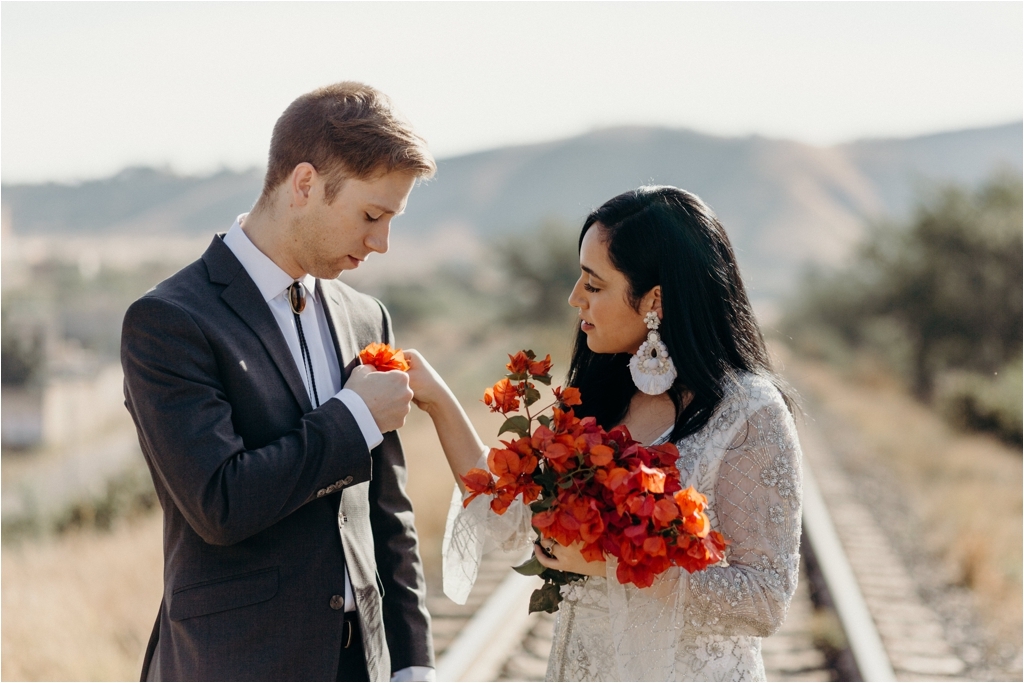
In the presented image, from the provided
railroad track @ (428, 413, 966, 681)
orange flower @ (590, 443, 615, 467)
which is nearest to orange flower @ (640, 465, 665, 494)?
orange flower @ (590, 443, 615, 467)

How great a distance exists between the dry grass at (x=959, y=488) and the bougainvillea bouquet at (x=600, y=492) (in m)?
5.01

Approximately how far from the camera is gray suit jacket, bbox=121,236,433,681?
2.13m

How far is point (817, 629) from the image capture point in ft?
19.2

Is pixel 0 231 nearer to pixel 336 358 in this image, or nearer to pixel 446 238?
pixel 336 358

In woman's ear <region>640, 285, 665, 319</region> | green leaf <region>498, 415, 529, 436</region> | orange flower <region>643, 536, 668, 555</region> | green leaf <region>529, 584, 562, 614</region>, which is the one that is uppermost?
woman's ear <region>640, 285, 665, 319</region>

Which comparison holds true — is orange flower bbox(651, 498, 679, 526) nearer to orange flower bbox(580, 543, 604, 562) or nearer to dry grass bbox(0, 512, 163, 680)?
orange flower bbox(580, 543, 604, 562)

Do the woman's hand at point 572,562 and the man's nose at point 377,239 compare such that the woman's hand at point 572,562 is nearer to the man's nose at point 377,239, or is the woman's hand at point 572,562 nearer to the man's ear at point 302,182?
the man's nose at point 377,239

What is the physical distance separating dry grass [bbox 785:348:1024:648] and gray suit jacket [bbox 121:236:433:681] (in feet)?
17.6

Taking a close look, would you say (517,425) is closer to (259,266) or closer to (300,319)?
(300,319)

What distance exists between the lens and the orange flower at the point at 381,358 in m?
2.42

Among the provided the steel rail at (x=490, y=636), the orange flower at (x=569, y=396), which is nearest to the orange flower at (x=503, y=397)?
the orange flower at (x=569, y=396)

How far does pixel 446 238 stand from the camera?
426 feet

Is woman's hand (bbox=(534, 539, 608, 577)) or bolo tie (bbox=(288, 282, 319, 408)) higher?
bolo tie (bbox=(288, 282, 319, 408))

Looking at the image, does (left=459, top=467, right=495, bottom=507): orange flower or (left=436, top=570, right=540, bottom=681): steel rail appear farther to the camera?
(left=436, top=570, right=540, bottom=681): steel rail
